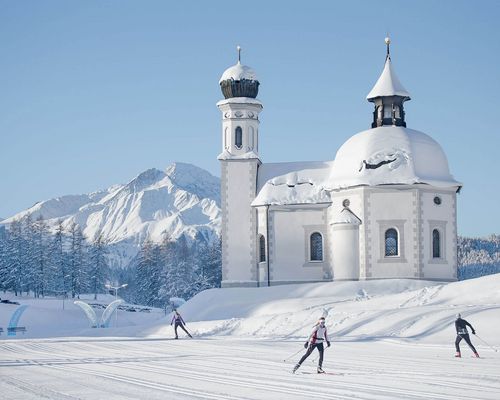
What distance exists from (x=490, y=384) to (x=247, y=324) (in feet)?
83.4

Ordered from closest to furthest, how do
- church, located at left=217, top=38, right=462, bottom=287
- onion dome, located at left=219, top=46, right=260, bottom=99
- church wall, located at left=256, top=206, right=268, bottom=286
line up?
church, located at left=217, top=38, right=462, bottom=287 < church wall, located at left=256, top=206, right=268, bottom=286 < onion dome, located at left=219, top=46, right=260, bottom=99

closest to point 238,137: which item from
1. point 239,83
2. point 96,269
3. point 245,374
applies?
point 239,83

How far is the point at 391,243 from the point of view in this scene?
175 ft

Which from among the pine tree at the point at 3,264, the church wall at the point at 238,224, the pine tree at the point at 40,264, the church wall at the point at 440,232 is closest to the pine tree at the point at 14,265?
the pine tree at the point at 3,264

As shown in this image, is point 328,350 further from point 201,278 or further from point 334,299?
point 201,278

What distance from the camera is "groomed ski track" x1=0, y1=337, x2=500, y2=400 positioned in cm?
1588

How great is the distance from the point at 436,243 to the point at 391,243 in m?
3.06

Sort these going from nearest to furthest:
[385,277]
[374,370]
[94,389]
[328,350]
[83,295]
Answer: [94,389] < [374,370] < [328,350] < [385,277] < [83,295]

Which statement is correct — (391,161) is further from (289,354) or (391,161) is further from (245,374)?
(245,374)

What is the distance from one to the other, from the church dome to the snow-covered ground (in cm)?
665

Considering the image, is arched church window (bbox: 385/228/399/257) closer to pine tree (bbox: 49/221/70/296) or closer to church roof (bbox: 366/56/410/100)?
church roof (bbox: 366/56/410/100)

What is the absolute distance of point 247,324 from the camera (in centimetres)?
4212

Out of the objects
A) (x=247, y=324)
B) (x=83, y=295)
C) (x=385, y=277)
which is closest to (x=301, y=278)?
(x=385, y=277)

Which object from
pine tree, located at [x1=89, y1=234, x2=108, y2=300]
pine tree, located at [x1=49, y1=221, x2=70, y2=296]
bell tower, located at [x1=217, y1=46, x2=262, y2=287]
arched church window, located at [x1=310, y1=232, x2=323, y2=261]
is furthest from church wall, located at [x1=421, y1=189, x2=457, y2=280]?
pine tree, located at [x1=89, y1=234, x2=108, y2=300]
